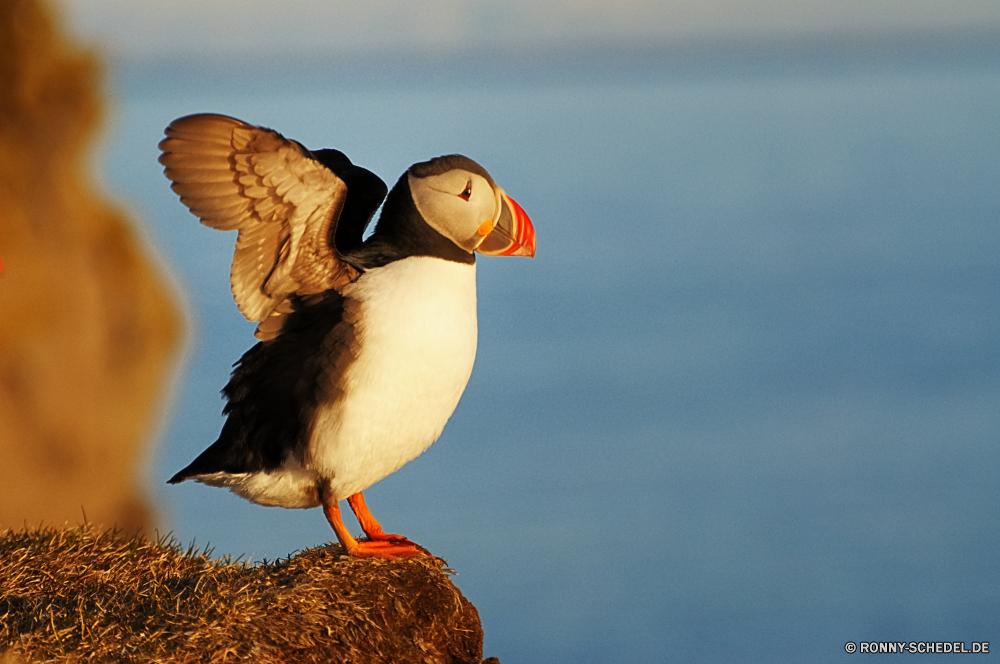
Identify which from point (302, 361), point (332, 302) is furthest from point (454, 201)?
point (302, 361)

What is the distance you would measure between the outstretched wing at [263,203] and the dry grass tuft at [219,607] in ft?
3.36

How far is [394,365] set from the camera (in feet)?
12.7

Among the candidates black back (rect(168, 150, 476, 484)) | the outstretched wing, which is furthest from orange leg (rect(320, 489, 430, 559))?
the outstretched wing

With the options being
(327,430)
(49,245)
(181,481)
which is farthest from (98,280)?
(327,430)

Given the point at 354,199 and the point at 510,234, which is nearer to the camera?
the point at 510,234

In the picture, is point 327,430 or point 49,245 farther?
point 49,245

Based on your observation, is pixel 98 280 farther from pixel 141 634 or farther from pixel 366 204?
pixel 141 634

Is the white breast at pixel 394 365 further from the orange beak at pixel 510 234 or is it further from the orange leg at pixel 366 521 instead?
the orange leg at pixel 366 521

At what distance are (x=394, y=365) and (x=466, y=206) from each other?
690 mm

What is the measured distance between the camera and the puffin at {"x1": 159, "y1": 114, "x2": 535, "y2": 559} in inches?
151

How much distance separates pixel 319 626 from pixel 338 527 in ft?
1.62

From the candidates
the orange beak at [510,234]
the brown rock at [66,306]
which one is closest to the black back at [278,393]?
the orange beak at [510,234]

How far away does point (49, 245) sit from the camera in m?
6.68

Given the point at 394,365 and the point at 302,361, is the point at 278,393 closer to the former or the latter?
the point at 302,361
